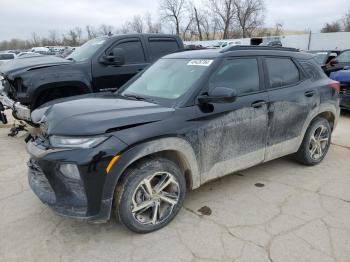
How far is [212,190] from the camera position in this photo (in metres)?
4.00

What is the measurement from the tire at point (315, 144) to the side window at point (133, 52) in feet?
12.3

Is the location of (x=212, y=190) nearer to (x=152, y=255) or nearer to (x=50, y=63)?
(x=152, y=255)

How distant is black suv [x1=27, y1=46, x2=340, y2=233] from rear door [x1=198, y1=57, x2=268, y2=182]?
1 centimetres

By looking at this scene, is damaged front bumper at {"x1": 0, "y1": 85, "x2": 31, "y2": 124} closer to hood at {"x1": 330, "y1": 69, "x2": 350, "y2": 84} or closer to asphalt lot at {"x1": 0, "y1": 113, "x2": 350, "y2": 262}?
asphalt lot at {"x1": 0, "y1": 113, "x2": 350, "y2": 262}

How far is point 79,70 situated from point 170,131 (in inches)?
140

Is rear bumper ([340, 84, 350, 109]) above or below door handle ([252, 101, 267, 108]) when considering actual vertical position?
below

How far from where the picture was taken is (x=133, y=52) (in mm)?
6695

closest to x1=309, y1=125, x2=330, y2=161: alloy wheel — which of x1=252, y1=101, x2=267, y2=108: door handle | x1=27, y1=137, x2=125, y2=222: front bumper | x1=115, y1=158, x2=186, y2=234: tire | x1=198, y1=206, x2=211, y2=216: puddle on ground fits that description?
x1=252, y1=101, x2=267, y2=108: door handle

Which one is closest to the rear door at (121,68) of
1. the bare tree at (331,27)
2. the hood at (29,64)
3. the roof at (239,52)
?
the hood at (29,64)

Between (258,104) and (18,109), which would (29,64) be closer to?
(18,109)

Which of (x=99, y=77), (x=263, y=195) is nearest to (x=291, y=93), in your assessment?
(x=263, y=195)

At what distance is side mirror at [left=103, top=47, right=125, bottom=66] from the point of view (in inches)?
238

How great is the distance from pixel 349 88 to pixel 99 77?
19.3 ft

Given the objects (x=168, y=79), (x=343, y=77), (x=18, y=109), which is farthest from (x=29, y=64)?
(x=343, y=77)
